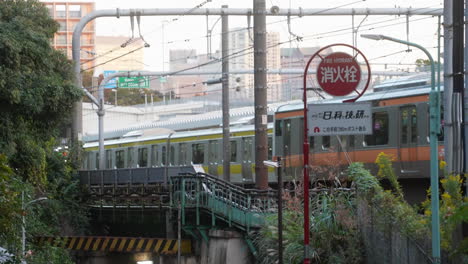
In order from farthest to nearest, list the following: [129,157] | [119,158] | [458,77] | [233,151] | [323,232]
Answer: [119,158]
[129,157]
[233,151]
[323,232]
[458,77]

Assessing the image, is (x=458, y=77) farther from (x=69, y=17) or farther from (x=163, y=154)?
(x=69, y=17)

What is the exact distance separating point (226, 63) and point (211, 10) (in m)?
4.60

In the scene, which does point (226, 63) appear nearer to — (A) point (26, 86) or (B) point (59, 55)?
(B) point (59, 55)

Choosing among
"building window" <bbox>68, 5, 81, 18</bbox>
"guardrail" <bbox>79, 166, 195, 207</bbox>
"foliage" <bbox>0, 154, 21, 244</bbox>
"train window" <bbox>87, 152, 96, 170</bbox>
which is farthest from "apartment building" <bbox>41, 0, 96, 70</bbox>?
"foliage" <bbox>0, 154, 21, 244</bbox>

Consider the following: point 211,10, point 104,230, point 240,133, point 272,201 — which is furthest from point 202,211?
point 240,133

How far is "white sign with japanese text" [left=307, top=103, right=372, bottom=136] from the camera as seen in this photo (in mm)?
13727

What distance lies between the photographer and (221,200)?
23.7 m

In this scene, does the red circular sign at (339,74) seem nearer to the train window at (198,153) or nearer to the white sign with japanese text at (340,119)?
the white sign with japanese text at (340,119)

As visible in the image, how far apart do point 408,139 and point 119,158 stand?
24.0m

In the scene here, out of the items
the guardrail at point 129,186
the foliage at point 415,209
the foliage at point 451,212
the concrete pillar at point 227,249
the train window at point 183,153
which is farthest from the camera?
the train window at point 183,153

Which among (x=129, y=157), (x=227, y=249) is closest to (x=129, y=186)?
(x=227, y=249)

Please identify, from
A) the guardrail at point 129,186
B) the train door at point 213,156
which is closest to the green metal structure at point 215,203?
the guardrail at point 129,186

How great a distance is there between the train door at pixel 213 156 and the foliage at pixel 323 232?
16.5 meters

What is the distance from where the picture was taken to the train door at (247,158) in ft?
115
